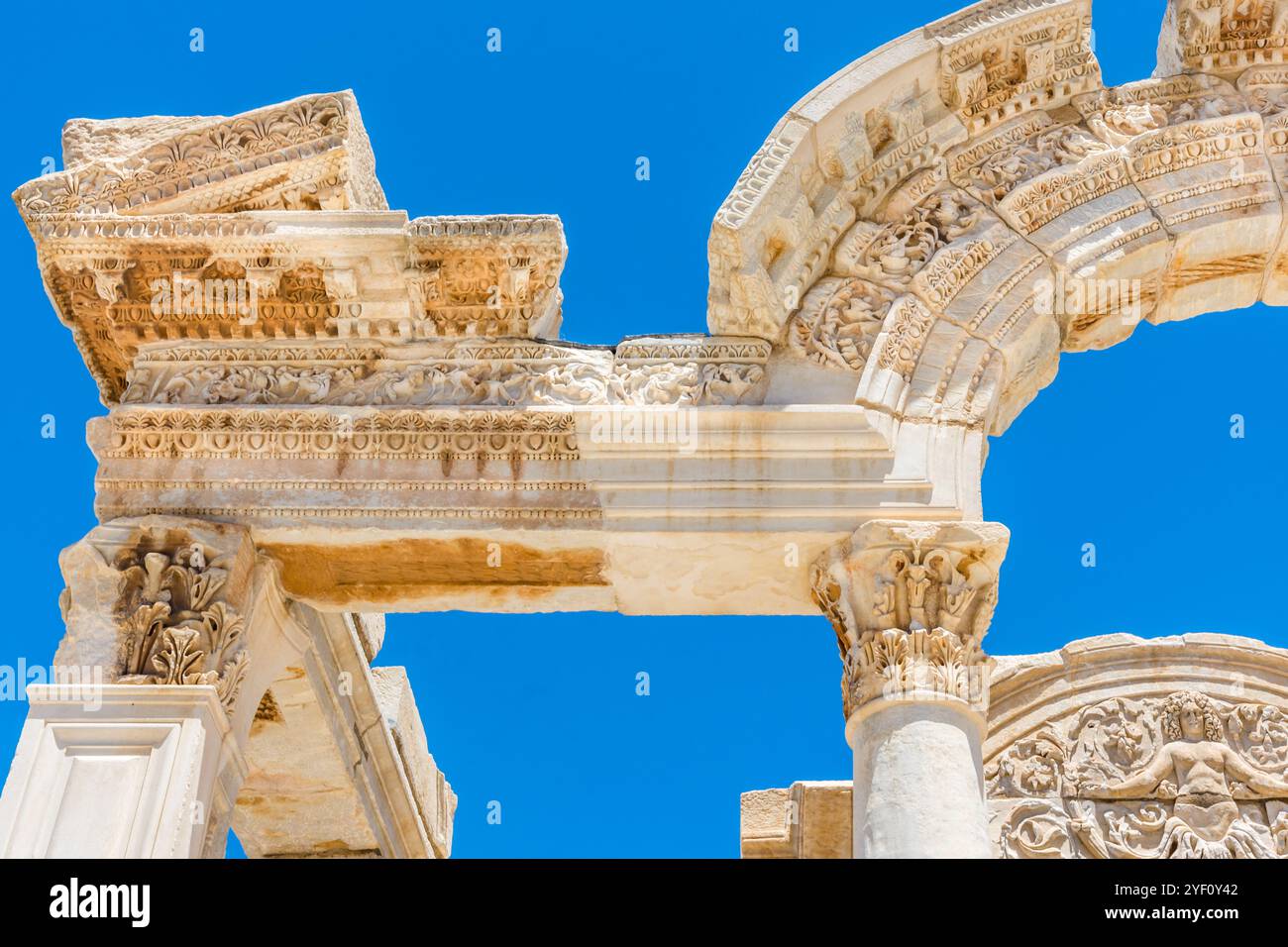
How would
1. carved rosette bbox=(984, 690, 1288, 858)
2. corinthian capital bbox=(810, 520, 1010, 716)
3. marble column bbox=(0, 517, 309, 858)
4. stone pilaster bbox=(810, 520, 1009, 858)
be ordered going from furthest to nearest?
1. carved rosette bbox=(984, 690, 1288, 858)
2. corinthian capital bbox=(810, 520, 1010, 716)
3. marble column bbox=(0, 517, 309, 858)
4. stone pilaster bbox=(810, 520, 1009, 858)

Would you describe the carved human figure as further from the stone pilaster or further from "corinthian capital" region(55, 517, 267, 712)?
"corinthian capital" region(55, 517, 267, 712)

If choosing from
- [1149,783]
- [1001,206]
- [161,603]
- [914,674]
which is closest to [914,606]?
[914,674]

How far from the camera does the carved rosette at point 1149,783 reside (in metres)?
12.3

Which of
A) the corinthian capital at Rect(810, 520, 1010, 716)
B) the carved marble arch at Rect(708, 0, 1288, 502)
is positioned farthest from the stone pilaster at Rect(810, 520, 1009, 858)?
the carved marble arch at Rect(708, 0, 1288, 502)

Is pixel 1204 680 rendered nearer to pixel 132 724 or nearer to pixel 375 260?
pixel 375 260

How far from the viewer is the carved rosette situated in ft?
40.3

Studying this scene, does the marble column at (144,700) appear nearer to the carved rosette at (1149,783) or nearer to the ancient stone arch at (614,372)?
the ancient stone arch at (614,372)

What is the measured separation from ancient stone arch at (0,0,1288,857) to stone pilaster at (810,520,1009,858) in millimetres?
20

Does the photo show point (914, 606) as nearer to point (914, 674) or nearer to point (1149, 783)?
point (914, 674)

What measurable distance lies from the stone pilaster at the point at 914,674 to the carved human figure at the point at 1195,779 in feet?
15.3

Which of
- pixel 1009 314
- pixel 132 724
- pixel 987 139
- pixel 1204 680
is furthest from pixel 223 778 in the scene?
pixel 1204 680

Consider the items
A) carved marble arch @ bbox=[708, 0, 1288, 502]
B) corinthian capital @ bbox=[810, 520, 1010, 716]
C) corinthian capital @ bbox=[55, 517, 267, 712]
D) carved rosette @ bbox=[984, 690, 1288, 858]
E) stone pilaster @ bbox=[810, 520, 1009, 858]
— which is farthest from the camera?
carved rosette @ bbox=[984, 690, 1288, 858]

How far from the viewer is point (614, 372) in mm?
9312

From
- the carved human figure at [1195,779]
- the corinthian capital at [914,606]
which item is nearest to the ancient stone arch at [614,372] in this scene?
the corinthian capital at [914,606]
